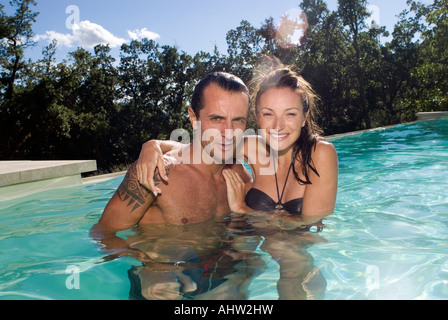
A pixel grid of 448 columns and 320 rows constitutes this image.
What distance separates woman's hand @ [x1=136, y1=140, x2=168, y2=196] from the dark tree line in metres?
21.2

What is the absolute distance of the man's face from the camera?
285 centimetres

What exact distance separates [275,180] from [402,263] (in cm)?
131

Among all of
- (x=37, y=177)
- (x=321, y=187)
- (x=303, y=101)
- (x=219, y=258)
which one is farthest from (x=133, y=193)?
(x=37, y=177)

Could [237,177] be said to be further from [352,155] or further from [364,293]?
[352,155]

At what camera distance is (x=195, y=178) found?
3.07m

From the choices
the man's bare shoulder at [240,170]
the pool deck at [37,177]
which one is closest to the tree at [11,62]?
the pool deck at [37,177]

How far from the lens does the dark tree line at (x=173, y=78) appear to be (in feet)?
71.4

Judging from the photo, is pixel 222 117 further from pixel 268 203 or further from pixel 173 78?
pixel 173 78

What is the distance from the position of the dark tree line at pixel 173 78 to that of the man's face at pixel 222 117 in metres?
21.3

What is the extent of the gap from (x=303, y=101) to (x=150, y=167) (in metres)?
1.44

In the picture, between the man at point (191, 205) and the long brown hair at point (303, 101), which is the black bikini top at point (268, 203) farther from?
the man at point (191, 205)

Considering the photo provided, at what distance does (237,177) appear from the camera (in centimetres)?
325
